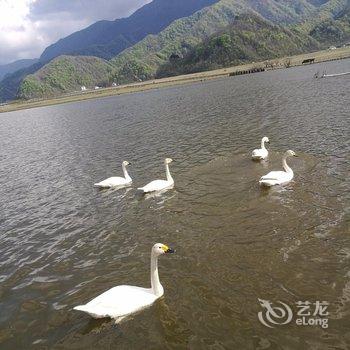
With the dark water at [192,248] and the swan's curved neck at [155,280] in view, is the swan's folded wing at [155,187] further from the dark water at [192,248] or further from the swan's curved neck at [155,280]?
the swan's curved neck at [155,280]

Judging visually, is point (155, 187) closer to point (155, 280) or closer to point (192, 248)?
point (192, 248)

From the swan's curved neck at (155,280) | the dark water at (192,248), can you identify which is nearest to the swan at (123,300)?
the swan's curved neck at (155,280)

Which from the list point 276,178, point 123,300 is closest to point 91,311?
point 123,300

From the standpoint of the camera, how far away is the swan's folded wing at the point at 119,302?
10750 mm

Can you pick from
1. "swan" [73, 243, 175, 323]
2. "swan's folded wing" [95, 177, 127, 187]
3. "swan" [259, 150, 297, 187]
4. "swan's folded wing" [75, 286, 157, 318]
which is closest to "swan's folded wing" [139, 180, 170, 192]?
"swan's folded wing" [95, 177, 127, 187]

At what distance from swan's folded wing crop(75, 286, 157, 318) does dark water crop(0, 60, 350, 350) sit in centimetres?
30

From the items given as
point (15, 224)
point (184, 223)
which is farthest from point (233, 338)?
point (15, 224)

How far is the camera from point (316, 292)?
1095 cm

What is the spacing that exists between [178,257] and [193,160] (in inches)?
562

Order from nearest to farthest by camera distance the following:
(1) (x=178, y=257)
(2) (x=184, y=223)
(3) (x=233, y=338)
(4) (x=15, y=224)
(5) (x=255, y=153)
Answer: (3) (x=233, y=338), (1) (x=178, y=257), (2) (x=184, y=223), (4) (x=15, y=224), (5) (x=255, y=153)

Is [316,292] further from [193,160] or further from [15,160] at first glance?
[15,160]

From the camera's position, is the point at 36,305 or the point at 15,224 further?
the point at 15,224

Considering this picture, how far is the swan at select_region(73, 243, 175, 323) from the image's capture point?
10.8 m

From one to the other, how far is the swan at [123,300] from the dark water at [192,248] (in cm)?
26
